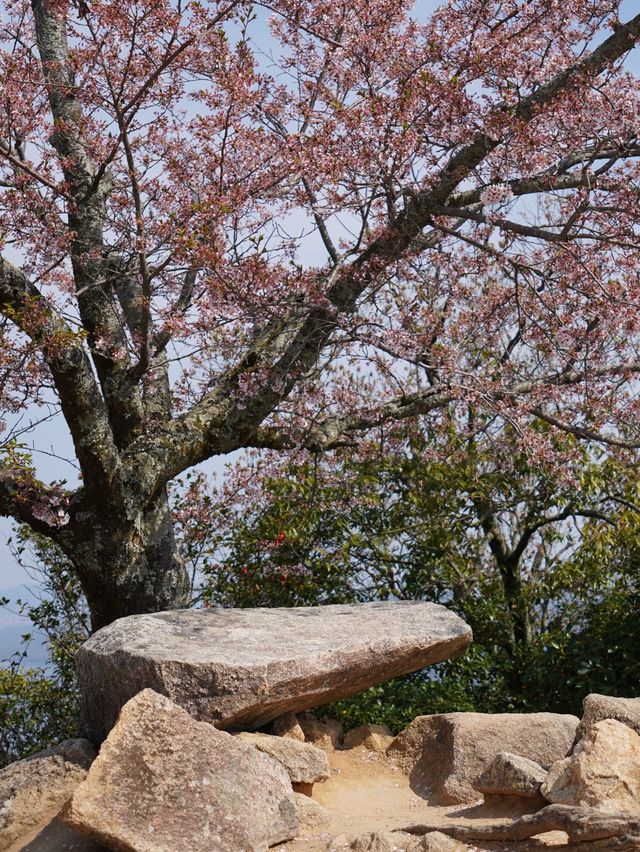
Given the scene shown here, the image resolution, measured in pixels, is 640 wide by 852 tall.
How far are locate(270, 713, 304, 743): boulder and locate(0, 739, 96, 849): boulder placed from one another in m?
1.47

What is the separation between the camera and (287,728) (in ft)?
24.1

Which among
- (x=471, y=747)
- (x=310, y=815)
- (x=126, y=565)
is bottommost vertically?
(x=310, y=815)

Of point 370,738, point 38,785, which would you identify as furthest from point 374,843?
point 370,738

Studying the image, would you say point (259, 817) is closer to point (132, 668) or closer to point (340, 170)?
point (132, 668)

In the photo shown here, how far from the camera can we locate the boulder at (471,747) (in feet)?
22.9

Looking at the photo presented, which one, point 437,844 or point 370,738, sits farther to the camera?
point 370,738

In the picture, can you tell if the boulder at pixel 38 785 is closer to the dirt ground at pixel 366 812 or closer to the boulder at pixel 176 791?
the dirt ground at pixel 366 812

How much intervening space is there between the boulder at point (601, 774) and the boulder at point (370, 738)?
7.62 ft

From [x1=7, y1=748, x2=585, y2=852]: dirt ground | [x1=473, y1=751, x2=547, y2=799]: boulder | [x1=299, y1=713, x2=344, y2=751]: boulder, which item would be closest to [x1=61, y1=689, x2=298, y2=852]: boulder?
[x1=7, y1=748, x2=585, y2=852]: dirt ground

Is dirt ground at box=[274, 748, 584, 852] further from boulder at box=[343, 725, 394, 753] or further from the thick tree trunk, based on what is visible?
the thick tree trunk

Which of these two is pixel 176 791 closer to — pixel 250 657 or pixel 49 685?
pixel 250 657

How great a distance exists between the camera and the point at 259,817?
5.54 metres

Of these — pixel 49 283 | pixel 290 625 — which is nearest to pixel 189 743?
pixel 290 625

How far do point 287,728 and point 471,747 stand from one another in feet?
4.76
